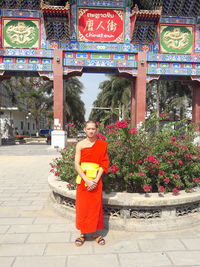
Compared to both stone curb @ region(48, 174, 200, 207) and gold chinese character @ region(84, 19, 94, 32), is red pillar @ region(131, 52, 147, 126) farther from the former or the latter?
stone curb @ region(48, 174, 200, 207)

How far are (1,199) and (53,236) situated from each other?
231 cm

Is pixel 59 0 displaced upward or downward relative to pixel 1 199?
upward

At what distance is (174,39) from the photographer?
48.2 feet

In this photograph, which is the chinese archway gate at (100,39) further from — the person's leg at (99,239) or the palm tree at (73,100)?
the palm tree at (73,100)

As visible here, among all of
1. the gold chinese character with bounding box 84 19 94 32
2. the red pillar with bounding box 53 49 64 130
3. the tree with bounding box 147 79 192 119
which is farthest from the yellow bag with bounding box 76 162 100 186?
the tree with bounding box 147 79 192 119

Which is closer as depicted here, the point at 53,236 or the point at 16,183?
the point at 53,236

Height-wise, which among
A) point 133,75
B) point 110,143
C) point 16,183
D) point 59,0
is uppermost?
point 59,0

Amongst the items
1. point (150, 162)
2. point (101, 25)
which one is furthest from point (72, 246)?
point (101, 25)

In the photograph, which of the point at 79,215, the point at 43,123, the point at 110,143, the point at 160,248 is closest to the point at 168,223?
the point at 160,248

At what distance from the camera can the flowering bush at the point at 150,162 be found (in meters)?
3.52

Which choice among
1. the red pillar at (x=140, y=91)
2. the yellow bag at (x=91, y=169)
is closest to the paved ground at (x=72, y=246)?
the yellow bag at (x=91, y=169)

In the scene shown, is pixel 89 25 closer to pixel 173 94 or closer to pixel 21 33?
pixel 21 33

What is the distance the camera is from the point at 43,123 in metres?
60.4

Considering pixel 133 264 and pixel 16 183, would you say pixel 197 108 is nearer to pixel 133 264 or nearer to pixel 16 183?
pixel 16 183
